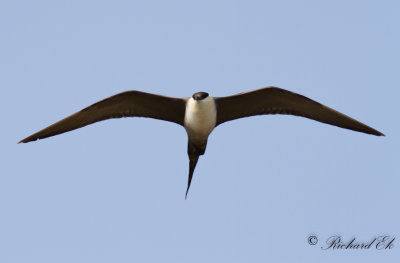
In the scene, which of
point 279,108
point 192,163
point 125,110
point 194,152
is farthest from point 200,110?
point 279,108

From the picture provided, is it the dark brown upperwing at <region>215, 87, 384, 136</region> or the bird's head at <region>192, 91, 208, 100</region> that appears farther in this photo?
the dark brown upperwing at <region>215, 87, 384, 136</region>

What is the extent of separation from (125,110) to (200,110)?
5.56 ft

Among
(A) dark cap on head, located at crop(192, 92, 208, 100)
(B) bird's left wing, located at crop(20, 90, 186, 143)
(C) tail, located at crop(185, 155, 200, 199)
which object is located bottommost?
(C) tail, located at crop(185, 155, 200, 199)

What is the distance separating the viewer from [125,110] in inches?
527

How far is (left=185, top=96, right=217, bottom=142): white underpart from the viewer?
41.6 ft

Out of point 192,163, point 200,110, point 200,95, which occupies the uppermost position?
point 200,95

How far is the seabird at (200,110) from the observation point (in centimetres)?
1290

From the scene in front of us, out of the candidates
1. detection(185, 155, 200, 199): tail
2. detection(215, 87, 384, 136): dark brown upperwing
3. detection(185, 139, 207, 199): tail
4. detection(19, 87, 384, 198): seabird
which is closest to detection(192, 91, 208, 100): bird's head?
detection(19, 87, 384, 198): seabird

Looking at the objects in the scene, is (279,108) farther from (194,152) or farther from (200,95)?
(194,152)

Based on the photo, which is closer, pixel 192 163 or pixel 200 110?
pixel 200 110

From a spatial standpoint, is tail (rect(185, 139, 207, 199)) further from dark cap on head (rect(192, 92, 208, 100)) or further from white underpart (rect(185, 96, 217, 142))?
dark cap on head (rect(192, 92, 208, 100))

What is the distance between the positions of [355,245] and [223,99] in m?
3.92

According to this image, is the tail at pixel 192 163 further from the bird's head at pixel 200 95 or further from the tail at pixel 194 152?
the bird's head at pixel 200 95

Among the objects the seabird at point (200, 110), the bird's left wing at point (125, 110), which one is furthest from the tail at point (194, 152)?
the bird's left wing at point (125, 110)
